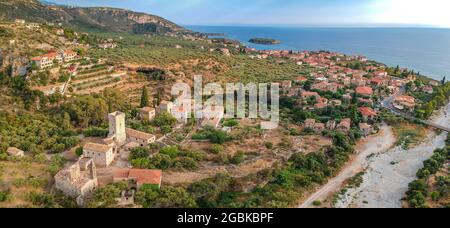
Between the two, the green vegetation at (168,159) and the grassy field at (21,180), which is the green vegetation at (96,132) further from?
the grassy field at (21,180)

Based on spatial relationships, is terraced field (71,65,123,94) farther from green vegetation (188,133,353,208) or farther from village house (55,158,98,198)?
green vegetation (188,133,353,208)

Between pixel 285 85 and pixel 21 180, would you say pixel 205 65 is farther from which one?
pixel 21 180

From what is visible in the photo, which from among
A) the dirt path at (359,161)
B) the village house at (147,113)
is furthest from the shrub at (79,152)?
the dirt path at (359,161)

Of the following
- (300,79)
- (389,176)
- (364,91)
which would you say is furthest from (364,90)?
(389,176)

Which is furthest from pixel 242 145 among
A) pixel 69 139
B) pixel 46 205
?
pixel 46 205

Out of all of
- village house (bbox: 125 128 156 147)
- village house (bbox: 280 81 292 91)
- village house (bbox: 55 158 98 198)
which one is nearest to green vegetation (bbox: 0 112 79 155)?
village house (bbox: 125 128 156 147)

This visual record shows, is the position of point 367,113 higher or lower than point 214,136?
lower
